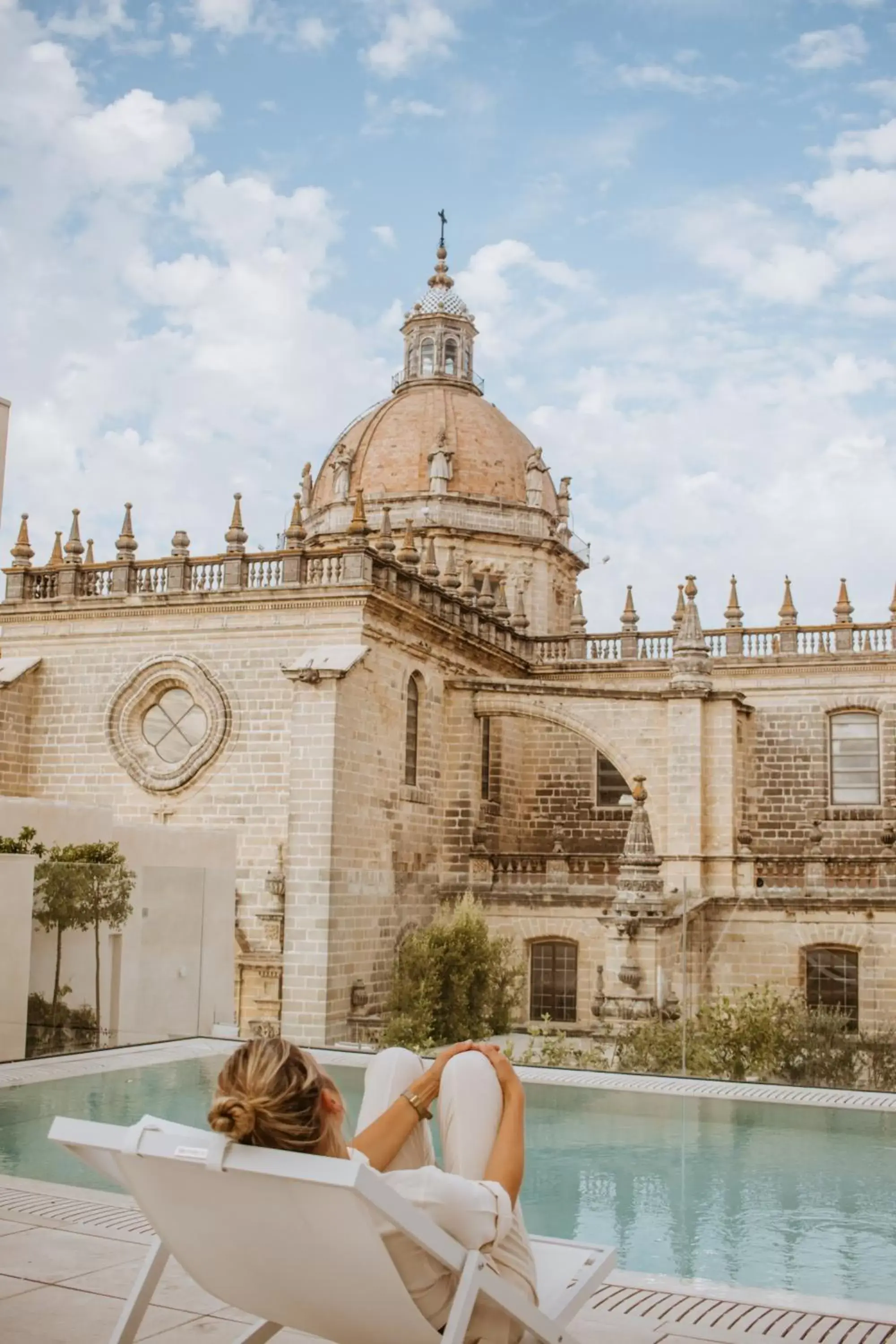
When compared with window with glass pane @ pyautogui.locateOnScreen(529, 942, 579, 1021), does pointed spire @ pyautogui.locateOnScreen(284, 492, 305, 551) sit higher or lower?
higher

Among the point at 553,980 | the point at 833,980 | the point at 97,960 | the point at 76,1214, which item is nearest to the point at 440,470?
the point at 553,980

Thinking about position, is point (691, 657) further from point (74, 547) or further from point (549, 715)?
point (74, 547)

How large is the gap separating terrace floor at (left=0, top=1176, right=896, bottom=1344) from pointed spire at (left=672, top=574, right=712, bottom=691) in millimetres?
19993

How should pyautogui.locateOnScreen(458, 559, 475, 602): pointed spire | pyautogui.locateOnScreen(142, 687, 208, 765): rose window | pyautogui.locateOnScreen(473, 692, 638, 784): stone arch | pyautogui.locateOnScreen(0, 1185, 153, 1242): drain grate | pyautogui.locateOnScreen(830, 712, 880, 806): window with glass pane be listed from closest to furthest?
1. pyautogui.locateOnScreen(0, 1185, 153, 1242): drain grate
2. pyautogui.locateOnScreen(142, 687, 208, 765): rose window
3. pyautogui.locateOnScreen(473, 692, 638, 784): stone arch
4. pyautogui.locateOnScreen(830, 712, 880, 806): window with glass pane
5. pyautogui.locateOnScreen(458, 559, 475, 602): pointed spire

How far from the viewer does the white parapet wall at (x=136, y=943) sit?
11023 mm

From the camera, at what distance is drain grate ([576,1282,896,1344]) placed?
4.45m

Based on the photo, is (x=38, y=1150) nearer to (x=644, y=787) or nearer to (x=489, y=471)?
(x=644, y=787)

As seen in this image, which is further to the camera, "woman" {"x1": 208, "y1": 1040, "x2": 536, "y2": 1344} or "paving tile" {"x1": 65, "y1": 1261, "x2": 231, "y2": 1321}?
"paving tile" {"x1": 65, "y1": 1261, "x2": 231, "y2": 1321}

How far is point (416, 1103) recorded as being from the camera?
369 centimetres

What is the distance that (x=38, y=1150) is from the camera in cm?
761

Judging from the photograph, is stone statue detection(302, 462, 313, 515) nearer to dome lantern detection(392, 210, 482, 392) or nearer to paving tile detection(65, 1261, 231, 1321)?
dome lantern detection(392, 210, 482, 392)

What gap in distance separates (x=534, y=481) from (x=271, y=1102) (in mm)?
32034

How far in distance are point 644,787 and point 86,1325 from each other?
19.9m

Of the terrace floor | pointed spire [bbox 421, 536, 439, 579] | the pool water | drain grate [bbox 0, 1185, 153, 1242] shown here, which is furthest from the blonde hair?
pointed spire [bbox 421, 536, 439, 579]
